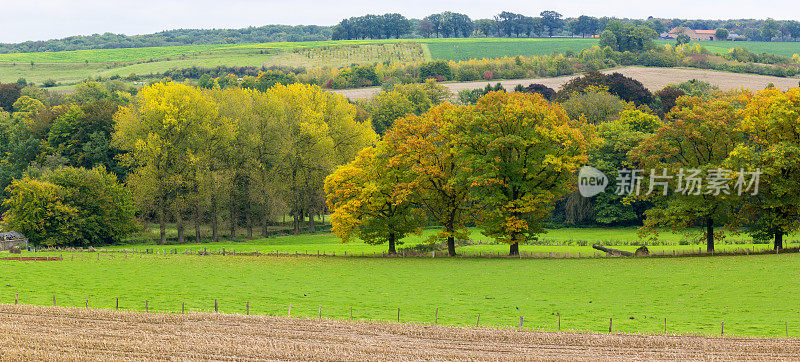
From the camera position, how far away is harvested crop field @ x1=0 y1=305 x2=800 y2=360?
30.7 metres

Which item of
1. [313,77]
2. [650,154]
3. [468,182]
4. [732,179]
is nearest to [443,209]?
[468,182]

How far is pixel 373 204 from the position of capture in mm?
67438

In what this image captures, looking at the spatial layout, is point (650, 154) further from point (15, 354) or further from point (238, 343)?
point (15, 354)

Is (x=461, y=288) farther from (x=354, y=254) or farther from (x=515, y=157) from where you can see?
(x=354, y=254)

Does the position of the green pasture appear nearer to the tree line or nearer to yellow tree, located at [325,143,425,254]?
the tree line

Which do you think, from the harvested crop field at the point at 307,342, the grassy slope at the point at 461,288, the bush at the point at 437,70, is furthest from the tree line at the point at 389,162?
the bush at the point at 437,70

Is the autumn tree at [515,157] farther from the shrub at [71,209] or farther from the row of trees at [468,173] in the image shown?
the shrub at [71,209]

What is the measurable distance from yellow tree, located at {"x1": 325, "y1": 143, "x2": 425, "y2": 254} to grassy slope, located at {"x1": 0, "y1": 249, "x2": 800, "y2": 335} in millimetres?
3285

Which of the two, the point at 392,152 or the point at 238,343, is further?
the point at 392,152

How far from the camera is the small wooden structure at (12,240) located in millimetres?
72188

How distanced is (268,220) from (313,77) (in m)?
89.2

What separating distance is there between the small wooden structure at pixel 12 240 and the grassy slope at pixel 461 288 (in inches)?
471

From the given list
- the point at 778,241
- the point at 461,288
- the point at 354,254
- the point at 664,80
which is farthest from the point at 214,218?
the point at 664,80

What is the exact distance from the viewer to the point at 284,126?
302ft
